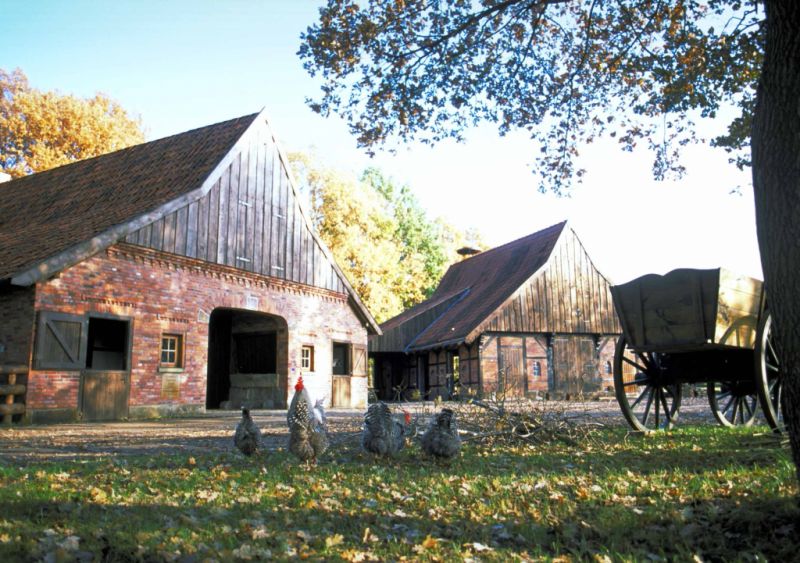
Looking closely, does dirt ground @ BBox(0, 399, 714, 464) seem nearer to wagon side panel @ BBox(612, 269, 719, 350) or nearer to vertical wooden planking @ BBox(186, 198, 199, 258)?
wagon side panel @ BBox(612, 269, 719, 350)

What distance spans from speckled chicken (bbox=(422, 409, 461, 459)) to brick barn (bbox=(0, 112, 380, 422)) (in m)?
9.50

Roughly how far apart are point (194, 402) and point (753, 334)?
42.1 ft

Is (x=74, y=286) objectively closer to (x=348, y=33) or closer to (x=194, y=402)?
(x=194, y=402)

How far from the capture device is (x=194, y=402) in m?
16.1

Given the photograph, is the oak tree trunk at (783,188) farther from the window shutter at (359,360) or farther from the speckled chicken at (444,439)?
the window shutter at (359,360)

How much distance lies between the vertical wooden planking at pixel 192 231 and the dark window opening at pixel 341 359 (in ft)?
22.7

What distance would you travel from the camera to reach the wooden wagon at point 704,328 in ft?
23.7

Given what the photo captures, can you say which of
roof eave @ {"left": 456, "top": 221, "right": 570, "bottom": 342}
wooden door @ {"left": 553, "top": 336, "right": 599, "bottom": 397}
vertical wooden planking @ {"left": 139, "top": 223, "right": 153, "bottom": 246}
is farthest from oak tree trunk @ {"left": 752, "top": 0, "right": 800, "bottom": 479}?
wooden door @ {"left": 553, "top": 336, "right": 599, "bottom": 397}

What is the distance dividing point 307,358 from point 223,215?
17.9 ft

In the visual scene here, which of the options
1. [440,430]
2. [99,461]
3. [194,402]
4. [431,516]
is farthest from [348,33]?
[194,402]

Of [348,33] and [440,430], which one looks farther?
[348,33]

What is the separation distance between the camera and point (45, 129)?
98.4 ft

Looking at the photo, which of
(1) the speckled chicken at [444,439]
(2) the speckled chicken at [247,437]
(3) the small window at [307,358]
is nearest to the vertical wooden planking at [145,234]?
(3) the small window at [307,358]

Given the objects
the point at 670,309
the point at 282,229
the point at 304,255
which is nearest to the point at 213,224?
the point at 282,229
